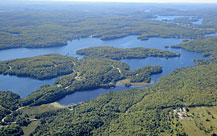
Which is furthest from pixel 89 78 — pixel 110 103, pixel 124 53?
pixel 124 53

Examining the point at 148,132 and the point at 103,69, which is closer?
the point at 148,132

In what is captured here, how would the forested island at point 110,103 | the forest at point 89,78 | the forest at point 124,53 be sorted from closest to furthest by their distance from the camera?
1. the forested island at point 110,103
2. the forest at point 89,78
3. the forest at point 124,53

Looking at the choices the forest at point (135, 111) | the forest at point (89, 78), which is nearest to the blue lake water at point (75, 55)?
the forest at point (89, 78)

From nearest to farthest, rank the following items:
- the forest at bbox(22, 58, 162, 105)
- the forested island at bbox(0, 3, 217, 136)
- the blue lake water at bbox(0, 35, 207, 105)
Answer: the forested island at bbox(0, 3, 217, 136), the forest at bbox(22, 58, 162, 105), the blue lake water at bbox(0, 35, 207, 105)

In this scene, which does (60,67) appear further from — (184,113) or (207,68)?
(207,68)

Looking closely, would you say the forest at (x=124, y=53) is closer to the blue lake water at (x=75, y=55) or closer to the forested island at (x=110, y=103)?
the blue lake water at (x=75, y=55)

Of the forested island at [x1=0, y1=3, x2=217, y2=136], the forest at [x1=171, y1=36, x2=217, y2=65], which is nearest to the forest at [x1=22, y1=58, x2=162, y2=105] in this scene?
the forested island at [x1=0, y1=3, x2=217, y2=136]

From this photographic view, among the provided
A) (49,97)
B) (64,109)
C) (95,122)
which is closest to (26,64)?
(49,97)

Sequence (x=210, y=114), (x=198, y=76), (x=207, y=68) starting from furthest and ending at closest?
(x=207, y=68) < (x=198, y=76) < (x=210, y=114)

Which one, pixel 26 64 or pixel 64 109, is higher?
pixel 26 64

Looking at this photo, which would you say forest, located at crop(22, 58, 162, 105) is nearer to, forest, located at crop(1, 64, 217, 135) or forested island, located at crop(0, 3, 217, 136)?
forested island, located at crop(0, 3, 217, 136)

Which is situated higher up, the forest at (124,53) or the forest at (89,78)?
the forest at (124,53)
